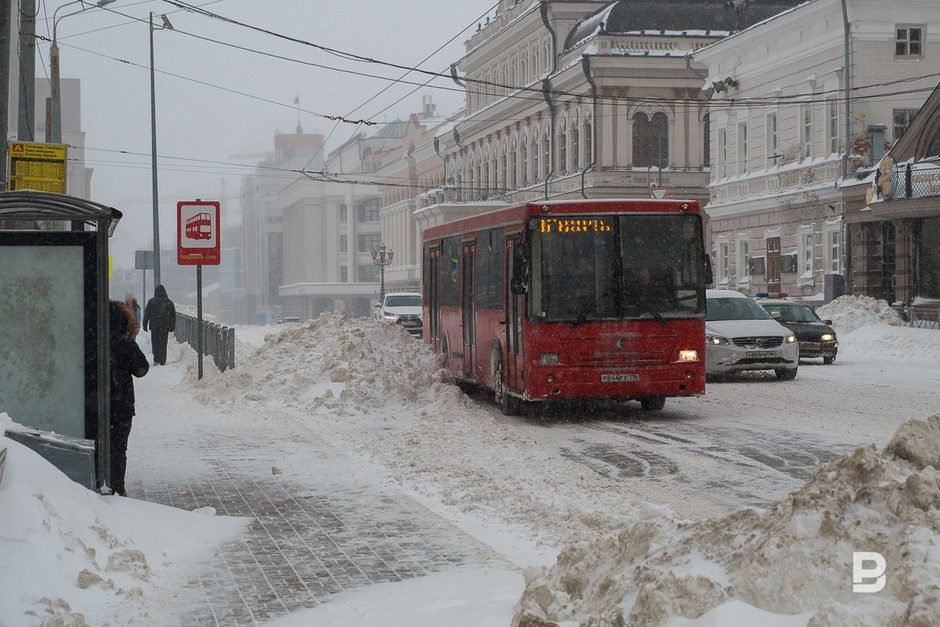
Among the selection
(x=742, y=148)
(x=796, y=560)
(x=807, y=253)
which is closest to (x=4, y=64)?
(x=796, y=560)

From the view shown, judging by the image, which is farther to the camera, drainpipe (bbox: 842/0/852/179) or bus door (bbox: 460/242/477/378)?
drainpipe (bbox: 842/0/852/179)

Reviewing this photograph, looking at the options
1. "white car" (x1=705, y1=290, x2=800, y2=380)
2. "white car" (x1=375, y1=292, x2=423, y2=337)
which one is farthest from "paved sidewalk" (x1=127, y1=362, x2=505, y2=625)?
"white car" (x1=375, y1=292, x2=423, y2=337)

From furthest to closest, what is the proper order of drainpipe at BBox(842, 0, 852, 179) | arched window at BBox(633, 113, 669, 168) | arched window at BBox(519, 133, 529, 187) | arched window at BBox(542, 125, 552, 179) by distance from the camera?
arched window at BBox(519, 133, 529, 187), arched window at BBox(542, 125, 552, 179), arched window at BBox(633, 113, 669, 168), drainpipe at BBox(842, 0, 852, 179)

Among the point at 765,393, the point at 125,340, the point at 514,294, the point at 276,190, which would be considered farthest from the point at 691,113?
the point at 276,190

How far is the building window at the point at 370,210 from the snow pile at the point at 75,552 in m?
133

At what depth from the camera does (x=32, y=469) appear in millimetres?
7887

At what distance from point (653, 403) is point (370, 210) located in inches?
4950

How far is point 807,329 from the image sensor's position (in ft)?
98.8

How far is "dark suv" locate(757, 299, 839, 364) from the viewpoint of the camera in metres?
29.6

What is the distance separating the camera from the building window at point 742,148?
49531mm

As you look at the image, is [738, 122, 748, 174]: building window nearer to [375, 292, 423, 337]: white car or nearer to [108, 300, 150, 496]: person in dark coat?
[375, 292, 423, 337]: white car

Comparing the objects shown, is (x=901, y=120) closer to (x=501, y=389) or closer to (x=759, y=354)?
(x=759, y=354)

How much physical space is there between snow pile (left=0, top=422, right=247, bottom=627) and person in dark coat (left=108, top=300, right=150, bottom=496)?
1.37 m

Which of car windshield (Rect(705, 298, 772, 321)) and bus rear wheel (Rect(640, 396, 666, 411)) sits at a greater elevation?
car windshield (Rect(705, 298, 772, 321))
